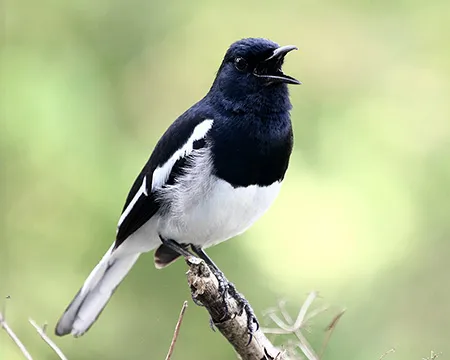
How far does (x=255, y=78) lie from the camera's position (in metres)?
2.57

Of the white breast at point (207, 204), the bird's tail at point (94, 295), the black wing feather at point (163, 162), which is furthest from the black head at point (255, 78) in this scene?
the bird's tail at point (94, 295)

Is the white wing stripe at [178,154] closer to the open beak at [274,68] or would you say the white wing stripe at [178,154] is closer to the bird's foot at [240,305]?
the open beak at [274,68]

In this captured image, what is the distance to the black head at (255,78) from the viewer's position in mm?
2545

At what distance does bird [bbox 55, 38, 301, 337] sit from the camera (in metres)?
2.48

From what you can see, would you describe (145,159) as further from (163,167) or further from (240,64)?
(240,64)

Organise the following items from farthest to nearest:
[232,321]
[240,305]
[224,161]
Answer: [224,161] → [240,305] → [232,321]

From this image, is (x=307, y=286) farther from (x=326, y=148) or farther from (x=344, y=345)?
(x=326, y=148)

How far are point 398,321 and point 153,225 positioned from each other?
132 cm

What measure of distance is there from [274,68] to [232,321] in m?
0.81

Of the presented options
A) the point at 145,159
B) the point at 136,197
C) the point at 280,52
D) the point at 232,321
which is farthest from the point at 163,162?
the point at 145,159

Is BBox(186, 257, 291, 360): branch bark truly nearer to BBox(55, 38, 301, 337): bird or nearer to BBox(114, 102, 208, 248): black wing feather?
BBox(55, 38, 301, 337): bird

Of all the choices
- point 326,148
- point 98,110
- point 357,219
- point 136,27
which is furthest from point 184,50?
point 357,219

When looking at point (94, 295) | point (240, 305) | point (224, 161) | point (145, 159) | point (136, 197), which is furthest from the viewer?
point (145, 159)

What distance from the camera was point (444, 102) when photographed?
3.95 metres
